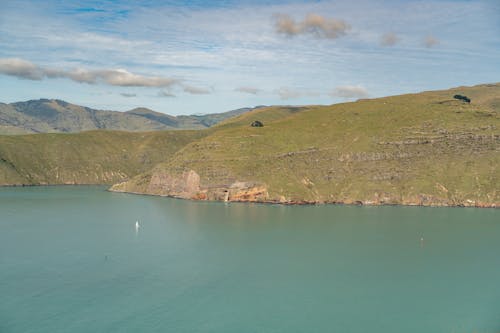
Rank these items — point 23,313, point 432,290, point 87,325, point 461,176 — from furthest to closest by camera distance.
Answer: point 461,176
point 432,290
point 23,313
point 87,325

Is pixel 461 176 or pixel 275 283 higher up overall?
pixel 461 176

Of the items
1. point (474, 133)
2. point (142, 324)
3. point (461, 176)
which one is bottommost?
point (142, 324)

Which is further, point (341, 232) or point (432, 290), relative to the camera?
point (341, 232)

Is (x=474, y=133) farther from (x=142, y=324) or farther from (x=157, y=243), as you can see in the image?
(x=142, y=324)

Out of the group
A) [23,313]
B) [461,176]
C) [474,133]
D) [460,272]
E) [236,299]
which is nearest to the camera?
[23,313]

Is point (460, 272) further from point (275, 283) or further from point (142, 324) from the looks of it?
point (142, 324)

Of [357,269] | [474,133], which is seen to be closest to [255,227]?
[357,269]
